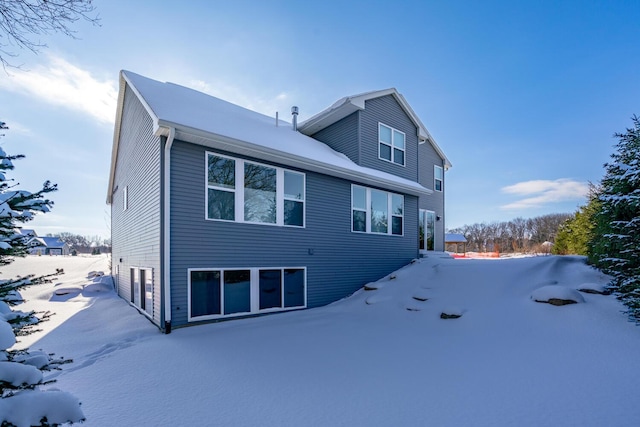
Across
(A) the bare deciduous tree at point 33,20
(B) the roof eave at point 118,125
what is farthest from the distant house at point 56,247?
Result: (A) the bare deciduous tree at point 33,20

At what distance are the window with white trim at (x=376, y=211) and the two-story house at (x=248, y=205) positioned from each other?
4 cm

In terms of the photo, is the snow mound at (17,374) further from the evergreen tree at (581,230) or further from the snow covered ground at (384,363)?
the evergreen tree at (581,230)

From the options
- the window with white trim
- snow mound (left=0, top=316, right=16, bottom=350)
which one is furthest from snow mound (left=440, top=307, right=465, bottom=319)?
snow mound (left=0, top=316, right=16, bottom=350)

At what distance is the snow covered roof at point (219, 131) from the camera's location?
663 centimetres

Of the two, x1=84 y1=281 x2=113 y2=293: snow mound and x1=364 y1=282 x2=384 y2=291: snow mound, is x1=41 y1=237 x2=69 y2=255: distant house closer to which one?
x1=84 y1=281 x2=113 y2=293: snow mound

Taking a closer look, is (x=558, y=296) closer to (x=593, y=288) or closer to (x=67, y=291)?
(x=593, y=288)

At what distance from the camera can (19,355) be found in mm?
2295

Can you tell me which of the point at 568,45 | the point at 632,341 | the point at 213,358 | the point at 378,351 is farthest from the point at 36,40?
the point at 568,45

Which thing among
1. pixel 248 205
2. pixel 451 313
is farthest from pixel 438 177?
pixel 248 205

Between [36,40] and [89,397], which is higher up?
[36,40]

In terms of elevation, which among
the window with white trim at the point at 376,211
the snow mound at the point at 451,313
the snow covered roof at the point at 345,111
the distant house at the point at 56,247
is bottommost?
the distant house at the point at 56,247

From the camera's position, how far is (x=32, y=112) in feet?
19.4

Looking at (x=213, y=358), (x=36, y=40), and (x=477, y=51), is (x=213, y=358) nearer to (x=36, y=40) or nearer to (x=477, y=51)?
(x=36, y=40)

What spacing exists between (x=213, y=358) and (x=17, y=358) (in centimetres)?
308
